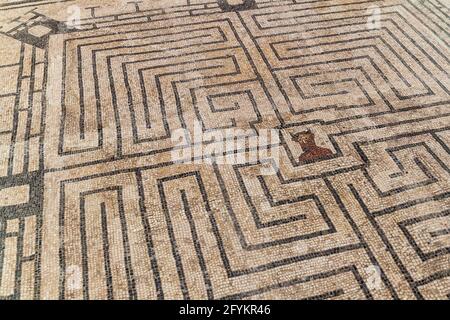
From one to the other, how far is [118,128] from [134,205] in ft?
2.48

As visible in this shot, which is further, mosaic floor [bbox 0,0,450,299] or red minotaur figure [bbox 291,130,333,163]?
red minotaur figure [bbox 291,130,333,163]

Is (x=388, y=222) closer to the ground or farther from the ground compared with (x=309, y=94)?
closer to the ground

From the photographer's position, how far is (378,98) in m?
3.43

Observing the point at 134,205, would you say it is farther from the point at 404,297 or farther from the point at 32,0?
the point at 32,0

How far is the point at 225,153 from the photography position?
119 inches

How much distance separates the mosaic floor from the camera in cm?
243

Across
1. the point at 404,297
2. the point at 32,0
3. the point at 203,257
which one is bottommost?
the point at 404,297

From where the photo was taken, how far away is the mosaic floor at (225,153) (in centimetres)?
243

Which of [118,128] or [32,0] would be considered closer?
[118,128]

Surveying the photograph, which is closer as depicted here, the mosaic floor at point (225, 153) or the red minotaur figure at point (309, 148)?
the mosaic floor at point (225, 153)
